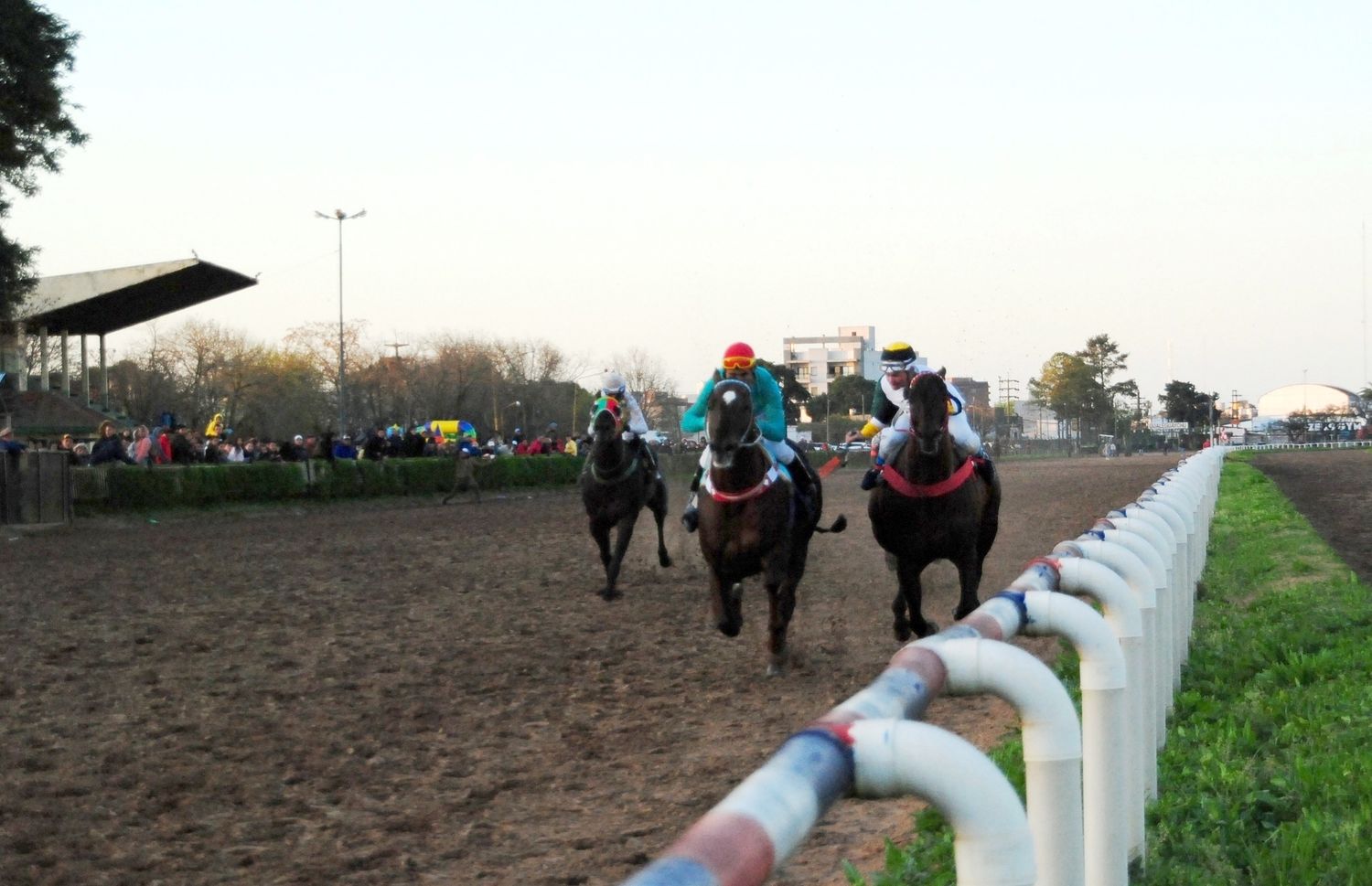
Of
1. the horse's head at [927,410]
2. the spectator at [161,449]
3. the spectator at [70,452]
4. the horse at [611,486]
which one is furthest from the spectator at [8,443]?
the horse's head at [927,410]

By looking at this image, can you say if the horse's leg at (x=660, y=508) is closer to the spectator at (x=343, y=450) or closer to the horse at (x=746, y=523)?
the horse at (x=746, y=523)

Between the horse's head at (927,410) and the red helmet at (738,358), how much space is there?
89 cm

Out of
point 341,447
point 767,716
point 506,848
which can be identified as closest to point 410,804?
point 506,848

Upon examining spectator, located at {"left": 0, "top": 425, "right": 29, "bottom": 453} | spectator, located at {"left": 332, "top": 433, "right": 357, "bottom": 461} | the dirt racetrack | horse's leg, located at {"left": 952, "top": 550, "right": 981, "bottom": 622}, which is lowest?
the dirt racetrack

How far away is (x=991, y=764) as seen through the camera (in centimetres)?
180

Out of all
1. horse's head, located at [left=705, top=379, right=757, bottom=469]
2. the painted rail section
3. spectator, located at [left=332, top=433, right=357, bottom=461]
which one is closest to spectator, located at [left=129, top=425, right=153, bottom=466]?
spectator, located at [left=332, top=433, right=357, bottom=461]

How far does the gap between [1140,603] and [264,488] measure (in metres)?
23.7

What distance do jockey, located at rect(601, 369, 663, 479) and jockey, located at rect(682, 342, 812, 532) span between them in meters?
3.39

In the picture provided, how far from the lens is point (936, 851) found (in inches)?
177

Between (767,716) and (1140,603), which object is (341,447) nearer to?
(767,716)

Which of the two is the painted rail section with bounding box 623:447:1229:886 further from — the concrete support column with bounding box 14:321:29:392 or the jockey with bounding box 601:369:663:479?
the concrete support column with bounding box 14:321:29:392

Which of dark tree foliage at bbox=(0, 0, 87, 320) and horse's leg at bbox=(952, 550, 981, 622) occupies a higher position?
dark tree foliage at bbox=(0, 0, 87, 320)

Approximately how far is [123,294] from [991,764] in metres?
41.9

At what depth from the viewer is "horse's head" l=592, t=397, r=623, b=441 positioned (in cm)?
1245
